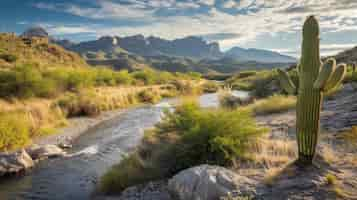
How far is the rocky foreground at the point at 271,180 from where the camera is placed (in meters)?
4.76

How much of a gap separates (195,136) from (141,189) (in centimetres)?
168

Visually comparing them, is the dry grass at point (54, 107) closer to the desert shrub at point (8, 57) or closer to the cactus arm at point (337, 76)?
the cactus arm at point (337, 76)

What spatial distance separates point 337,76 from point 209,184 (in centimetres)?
317

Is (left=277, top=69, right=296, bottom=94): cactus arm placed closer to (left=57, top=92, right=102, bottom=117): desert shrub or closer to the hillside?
(left=57, top=92, right=102, bottom=117): desert shrub

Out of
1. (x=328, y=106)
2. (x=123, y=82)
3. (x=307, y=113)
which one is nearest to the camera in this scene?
(x=307, y=113)

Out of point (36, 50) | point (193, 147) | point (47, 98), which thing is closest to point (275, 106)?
point (193, 147)

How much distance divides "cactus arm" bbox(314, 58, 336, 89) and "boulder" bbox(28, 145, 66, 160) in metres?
8.58

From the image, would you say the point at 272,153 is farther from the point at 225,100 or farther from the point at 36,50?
the point at 36,50

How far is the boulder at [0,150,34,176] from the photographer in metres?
8.15

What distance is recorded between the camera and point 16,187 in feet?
24.0

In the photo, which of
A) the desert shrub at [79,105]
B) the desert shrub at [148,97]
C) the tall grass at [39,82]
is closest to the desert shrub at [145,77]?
the desert shrub at [148,97]

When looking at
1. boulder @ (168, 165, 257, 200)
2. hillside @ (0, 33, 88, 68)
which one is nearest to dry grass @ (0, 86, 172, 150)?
boulder @ (168, 165, 257, 200)

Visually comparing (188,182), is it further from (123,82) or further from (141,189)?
(123,82)

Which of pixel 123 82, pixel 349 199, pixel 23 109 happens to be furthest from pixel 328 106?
pixel 123 82
